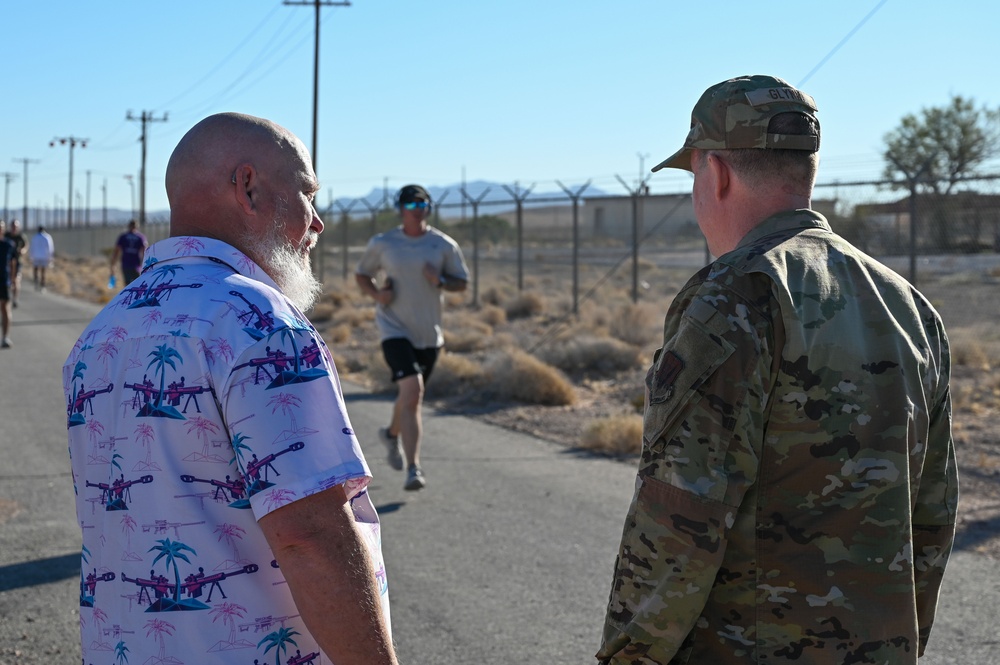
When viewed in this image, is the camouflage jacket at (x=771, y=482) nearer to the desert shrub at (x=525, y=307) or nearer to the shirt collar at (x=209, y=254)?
the shirt collar at (x=209, y=254)

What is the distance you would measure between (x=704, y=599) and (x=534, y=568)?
3.85 m

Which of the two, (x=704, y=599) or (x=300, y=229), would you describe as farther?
(x=300, y=229)

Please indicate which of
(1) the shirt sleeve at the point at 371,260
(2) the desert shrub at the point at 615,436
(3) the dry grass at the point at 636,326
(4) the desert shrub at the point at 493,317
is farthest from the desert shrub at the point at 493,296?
(1) the shirt sleeve at the point at 371,260

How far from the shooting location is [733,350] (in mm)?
2086

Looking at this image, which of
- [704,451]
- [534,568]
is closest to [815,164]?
[704,451]

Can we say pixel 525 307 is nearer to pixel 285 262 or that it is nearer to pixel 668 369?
pixel 285 262

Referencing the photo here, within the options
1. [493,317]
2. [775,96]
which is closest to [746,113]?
[775,96]

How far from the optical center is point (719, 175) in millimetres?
2377

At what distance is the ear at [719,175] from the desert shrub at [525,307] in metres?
21.0

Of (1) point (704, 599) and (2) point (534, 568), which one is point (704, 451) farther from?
(2) point (534, 568)

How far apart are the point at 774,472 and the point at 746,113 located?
763 mm

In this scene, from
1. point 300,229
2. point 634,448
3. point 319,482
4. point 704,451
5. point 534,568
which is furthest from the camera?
point 634,448

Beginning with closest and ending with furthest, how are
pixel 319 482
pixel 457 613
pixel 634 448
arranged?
pixel 319 482 → pixel 457 613 → pixel 634 448

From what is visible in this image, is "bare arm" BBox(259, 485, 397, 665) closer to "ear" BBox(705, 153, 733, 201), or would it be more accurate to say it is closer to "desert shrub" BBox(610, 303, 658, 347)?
"ear" BBox(705, 153, 733, 201)
